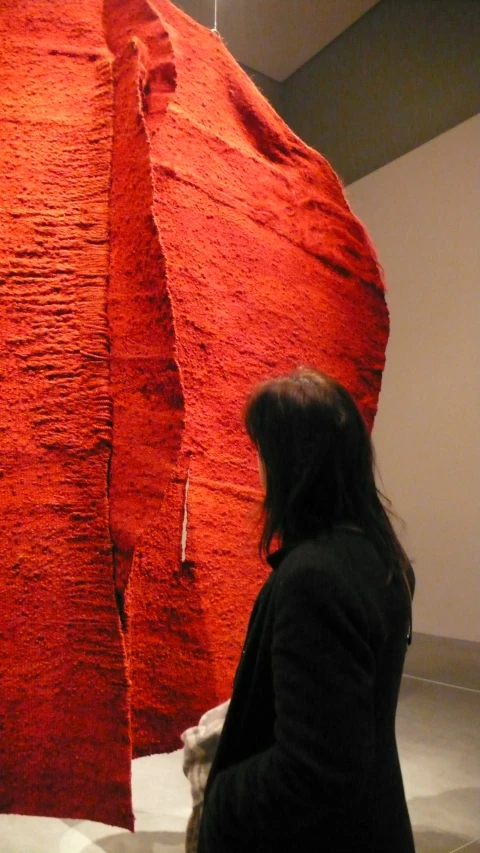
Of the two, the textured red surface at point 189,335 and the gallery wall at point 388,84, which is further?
the gallery wall at point 388,84

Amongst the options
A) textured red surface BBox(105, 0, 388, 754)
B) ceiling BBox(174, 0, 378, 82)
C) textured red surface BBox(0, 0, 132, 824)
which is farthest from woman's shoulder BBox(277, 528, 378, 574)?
ceiling BBox(174, 0, 378, 82)

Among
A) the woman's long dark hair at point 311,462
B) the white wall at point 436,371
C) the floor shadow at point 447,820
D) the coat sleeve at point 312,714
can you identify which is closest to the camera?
the coat sleeve at point 312,714

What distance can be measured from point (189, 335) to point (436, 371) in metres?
1.85

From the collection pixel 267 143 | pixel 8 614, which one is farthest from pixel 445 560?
pixel 8 614

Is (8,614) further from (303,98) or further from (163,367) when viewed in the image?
(303,98)

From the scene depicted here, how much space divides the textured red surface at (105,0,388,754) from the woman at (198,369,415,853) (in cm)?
39

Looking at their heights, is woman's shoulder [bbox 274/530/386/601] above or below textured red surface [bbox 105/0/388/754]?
below

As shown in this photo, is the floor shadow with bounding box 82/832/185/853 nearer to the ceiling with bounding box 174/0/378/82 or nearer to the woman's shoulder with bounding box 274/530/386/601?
the woman's shoulder with bounding box 274/530/386/601

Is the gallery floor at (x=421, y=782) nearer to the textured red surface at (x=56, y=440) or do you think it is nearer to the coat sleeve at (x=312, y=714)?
the textured red surface at (x=56, y=440)

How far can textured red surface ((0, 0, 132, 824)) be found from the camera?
1.36 metres

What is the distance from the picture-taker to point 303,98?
11.3 ft

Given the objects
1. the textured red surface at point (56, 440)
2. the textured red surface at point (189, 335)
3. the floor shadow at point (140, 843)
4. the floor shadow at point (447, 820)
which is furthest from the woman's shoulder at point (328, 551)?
the floor shadow at point (447, 820)

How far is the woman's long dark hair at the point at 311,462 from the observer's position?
3.10 feet

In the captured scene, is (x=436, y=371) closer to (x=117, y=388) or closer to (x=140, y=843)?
(x=117, y=388)
